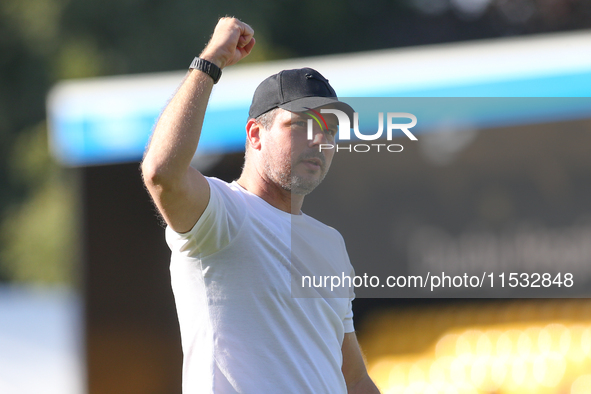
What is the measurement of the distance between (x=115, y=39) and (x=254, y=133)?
33.2 ft

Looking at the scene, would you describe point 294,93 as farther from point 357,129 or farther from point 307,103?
point 357,129

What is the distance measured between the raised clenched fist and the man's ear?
0.69 ft

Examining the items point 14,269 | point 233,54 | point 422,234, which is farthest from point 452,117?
point 14,269

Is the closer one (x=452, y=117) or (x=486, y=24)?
(x=452, y=117)

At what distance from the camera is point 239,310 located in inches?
59.9

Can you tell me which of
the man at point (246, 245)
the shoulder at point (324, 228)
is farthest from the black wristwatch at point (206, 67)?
the shoulder at point (324, 228)

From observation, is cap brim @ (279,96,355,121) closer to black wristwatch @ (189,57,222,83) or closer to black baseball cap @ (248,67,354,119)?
black baseball cap @ (248,67,354,119)

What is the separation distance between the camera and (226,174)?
3.74m

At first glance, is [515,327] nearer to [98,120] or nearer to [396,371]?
[396,371]

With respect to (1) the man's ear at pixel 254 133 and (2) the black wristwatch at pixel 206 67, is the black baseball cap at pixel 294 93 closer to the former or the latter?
(1) the man's ear at pixel 254 133

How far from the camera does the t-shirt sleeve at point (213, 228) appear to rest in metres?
1.46

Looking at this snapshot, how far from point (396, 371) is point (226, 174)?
1.45 m

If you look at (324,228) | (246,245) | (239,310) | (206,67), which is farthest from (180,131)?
(324,228)

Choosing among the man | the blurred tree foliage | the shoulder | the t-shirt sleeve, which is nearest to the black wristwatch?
the man
